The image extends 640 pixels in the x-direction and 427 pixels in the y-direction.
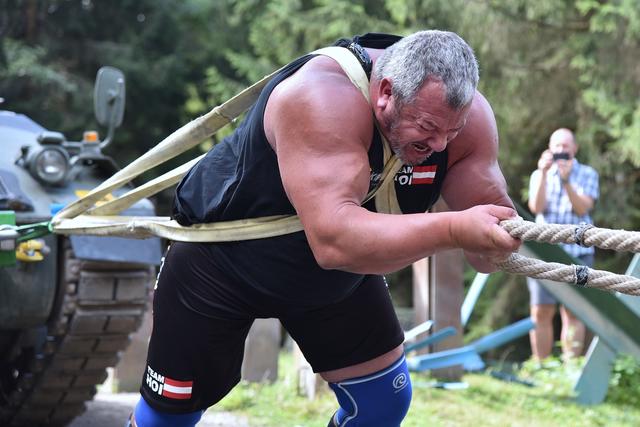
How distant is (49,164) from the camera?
5469 millimetres

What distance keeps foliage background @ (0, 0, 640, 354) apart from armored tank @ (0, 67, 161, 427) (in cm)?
746

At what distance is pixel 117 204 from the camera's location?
14.4 ft

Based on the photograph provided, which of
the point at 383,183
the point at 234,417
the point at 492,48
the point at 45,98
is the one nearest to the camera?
the point at 383,183

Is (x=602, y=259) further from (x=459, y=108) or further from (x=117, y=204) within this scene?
(x=459, y=108)

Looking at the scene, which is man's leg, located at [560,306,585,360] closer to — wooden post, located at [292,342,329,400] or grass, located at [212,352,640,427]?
grass, located at [212,352,640,427]

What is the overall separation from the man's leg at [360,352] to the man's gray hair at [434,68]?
88cm

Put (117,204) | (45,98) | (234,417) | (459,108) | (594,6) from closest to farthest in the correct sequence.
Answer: (459,108), (117,204), (234,417), (594,6), (45,98)

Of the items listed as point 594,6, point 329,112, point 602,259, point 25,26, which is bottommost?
point 602,259

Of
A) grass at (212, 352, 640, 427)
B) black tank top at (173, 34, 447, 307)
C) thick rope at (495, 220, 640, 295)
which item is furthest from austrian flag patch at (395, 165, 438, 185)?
grass at (212, 352, 640, 427)

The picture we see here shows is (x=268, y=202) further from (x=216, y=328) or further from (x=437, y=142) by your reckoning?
(x=437, y=142)

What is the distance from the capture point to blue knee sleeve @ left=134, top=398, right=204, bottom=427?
3455mm

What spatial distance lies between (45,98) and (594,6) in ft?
35.2

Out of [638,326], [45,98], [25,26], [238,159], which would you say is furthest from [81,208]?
[25,26]

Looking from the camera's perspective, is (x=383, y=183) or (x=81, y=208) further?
(x=81, y=208)
